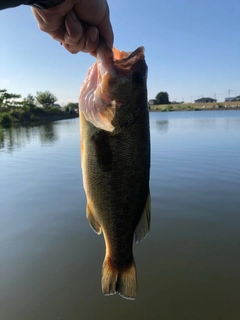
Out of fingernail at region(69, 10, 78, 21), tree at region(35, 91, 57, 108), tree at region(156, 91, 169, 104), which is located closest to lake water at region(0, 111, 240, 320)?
fingernail at region(69, 10, 78, 21)

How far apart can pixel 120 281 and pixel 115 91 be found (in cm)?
141

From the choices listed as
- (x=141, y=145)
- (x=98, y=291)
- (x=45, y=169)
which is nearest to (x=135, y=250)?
(x=98, y=291)

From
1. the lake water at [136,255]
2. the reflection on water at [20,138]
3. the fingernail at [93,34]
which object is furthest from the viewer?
the reflection on water at [20,138]

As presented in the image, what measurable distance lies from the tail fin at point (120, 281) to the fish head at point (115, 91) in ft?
3.49

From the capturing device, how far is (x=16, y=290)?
155 inches

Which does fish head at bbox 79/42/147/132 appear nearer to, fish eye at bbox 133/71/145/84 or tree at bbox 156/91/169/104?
fish eye at bbox 133/71/145/84

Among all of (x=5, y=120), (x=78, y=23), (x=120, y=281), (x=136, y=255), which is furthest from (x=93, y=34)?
(x=5, y=120)

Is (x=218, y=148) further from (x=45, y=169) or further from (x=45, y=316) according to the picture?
(x=45, y=316)

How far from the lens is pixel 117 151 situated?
1.87 m

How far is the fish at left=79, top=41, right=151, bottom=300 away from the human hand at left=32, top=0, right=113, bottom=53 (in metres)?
0.09

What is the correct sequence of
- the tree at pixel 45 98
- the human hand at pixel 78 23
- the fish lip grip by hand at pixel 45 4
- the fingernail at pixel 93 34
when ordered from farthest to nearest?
the tree at pixel 45 98
the fingernail at pixel 93 34
the human hand at pixel 78 23
the fish lip grip by hand at pixel 45 4

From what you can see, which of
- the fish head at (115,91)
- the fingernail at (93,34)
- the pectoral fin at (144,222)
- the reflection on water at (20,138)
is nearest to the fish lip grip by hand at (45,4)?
the fingernail at (93,34)

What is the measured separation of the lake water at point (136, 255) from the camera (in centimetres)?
370

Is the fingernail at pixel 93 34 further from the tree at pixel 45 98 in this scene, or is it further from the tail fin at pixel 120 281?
the tree at pixel 45 98
